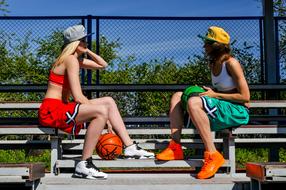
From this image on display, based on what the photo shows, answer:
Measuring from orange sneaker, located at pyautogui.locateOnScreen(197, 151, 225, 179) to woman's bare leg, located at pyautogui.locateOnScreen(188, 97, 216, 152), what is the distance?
0.21 feet

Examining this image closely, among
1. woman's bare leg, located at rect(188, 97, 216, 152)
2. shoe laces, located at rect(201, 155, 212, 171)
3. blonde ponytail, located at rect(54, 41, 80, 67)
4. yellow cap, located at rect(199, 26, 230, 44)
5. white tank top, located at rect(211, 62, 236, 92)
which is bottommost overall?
shoe laces, located at rect(201, 155, 212, 171)

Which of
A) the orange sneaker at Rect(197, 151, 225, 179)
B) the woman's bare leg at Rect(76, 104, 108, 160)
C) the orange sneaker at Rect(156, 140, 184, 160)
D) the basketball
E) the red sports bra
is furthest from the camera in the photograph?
the red sports bra

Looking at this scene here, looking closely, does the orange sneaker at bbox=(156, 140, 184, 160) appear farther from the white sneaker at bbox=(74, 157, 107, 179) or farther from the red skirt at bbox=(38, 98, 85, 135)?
the red skirt at bbox=(38, 98, 85, 135)

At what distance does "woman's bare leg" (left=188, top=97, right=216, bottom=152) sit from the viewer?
487cm

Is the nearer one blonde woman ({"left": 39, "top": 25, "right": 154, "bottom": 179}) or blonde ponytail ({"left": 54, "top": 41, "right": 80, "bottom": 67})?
blonde woman ({"left": 39, "top": 25, "right": 154, "bottom": 179})

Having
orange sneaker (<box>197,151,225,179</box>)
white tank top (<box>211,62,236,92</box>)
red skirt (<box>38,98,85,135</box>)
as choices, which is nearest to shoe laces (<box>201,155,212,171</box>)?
orange sneaker (<box>197,151,225,179</box>)

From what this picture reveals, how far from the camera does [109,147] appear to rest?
5.12m

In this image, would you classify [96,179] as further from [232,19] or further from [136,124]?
[232,19]

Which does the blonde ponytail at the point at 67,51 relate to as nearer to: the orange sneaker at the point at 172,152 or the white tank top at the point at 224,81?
the orange sneaker at the point at 172,152

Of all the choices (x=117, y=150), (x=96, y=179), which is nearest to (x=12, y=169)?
(x=96, y=179)

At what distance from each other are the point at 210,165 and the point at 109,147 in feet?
3.26

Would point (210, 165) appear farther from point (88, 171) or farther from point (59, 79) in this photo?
point (59, 79)

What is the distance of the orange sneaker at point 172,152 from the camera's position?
16.4 feet

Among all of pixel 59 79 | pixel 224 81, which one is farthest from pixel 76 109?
pixel 224 81
